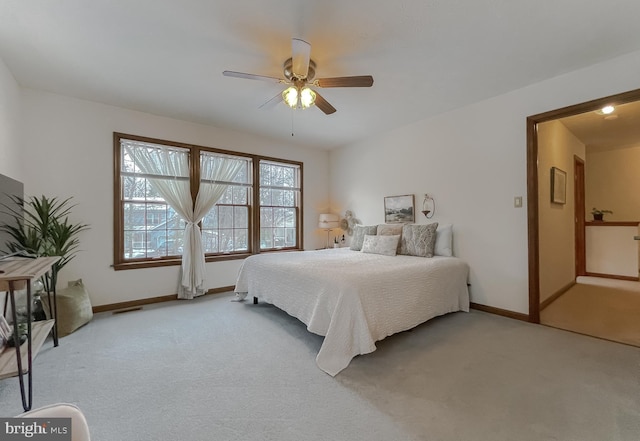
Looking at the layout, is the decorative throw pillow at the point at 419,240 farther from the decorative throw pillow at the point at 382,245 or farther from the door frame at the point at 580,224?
the door frame at the point at 580,224

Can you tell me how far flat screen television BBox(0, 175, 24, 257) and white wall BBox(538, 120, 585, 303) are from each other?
5270 millimetres

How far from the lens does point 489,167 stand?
334cm

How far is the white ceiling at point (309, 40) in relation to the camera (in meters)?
1.90

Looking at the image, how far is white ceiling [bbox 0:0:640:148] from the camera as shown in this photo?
190 centimetres

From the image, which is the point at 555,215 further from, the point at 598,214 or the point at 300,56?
the point at 300,56

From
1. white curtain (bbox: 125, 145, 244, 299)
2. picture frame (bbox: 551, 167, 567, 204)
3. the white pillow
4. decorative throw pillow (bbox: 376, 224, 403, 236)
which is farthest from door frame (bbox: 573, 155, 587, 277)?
white curtain (bbox: 125, 145, 244, 299)

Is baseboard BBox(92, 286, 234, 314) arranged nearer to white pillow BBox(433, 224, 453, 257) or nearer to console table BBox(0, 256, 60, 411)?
console table BBox(0, 256, 60, 411)

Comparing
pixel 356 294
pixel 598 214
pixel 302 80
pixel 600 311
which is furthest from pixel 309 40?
pixel 598 214

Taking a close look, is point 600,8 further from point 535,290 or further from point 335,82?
point 535,290

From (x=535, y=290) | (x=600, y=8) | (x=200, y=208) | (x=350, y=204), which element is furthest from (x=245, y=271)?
(x=600, y=8)

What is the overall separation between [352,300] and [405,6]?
85.4 inches

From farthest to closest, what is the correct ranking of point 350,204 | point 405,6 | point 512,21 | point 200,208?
1. point 350,204
2. point 200,208
3. point 512,21
4. point 405,6

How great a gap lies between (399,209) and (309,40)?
2.83 metres

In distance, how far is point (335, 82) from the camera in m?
2.29
